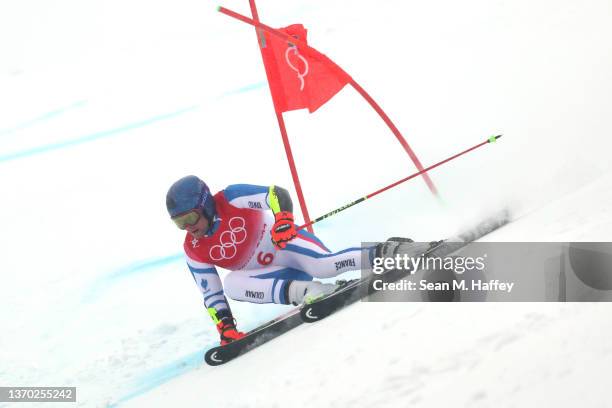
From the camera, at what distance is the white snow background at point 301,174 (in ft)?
9.29

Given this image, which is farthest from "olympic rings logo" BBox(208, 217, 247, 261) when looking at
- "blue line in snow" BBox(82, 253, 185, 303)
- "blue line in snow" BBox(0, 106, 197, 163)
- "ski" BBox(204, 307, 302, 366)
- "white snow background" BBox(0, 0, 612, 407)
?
"blue line in snow" BBox(0, 106, 197, 163)

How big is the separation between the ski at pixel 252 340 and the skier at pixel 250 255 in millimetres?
108

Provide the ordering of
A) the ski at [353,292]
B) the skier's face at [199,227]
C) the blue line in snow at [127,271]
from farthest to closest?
1. the blue line in snow at [127,271]
2. the skier's face at [199,227]
3. the ski at [353,292]

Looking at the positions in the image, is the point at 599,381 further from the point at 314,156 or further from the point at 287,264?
the point at 314,156

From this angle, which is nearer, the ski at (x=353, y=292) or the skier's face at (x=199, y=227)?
the ski at (x=353, y=292)

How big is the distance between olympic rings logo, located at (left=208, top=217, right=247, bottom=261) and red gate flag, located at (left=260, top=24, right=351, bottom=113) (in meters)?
1.20

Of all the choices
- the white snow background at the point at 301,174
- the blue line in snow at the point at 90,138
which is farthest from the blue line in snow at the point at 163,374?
the blue line in snow at the point at 90,138

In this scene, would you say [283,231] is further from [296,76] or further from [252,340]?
[296,76]

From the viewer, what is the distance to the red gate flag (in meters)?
5.20

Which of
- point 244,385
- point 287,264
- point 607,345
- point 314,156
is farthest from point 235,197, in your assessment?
point 314,156

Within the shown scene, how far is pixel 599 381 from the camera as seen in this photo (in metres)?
2.10

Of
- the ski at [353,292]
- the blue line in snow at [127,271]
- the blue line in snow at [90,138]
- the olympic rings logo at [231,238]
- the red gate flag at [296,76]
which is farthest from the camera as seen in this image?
the blue line in snow at [90,138]

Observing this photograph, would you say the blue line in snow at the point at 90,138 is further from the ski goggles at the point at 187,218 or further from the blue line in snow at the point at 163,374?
the ski goggles at the point at 187,218

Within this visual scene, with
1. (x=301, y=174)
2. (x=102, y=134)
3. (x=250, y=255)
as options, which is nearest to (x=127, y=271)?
(x=301, y=174)
